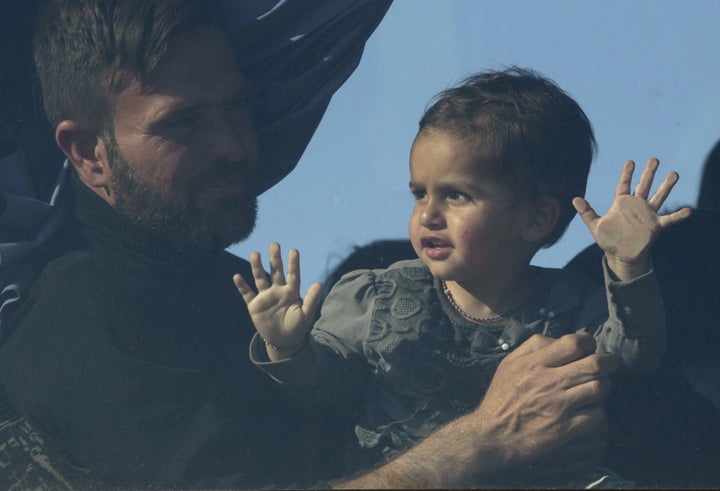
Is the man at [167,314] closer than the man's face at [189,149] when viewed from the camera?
Yes

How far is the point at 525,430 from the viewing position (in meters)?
3.47

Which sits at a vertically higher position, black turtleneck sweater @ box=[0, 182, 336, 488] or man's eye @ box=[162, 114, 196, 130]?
man's eye @ box=[162, 114, 196, 130]

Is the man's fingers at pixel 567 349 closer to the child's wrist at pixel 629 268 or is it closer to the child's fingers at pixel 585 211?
the child's wrist at pixel 629 268

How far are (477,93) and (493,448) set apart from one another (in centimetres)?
102

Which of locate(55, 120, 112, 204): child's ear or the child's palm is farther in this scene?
locate(55, 120, 112, 204): child's ear

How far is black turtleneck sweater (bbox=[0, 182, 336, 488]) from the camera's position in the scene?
361cm

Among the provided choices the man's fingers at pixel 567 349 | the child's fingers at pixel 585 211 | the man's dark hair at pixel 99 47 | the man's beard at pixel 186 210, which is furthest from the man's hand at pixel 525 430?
the man's dark hair at pixel 99 47

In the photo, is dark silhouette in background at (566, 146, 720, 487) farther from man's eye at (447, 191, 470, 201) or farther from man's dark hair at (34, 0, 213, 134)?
man's dark hair at (34, 0, 213, 134)

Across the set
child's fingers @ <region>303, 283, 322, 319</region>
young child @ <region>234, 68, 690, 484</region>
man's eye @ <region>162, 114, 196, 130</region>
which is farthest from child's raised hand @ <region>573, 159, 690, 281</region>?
man's eye @ <region>162, 114, 196, 130</region>

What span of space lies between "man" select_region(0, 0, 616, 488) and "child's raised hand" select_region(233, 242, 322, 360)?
0.32m

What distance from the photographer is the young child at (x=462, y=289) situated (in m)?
3.41

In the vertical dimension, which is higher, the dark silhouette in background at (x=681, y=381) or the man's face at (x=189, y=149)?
the man's face at (x=189, y=149)

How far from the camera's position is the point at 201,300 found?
3.78m

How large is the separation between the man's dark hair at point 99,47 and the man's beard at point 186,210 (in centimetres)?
19
